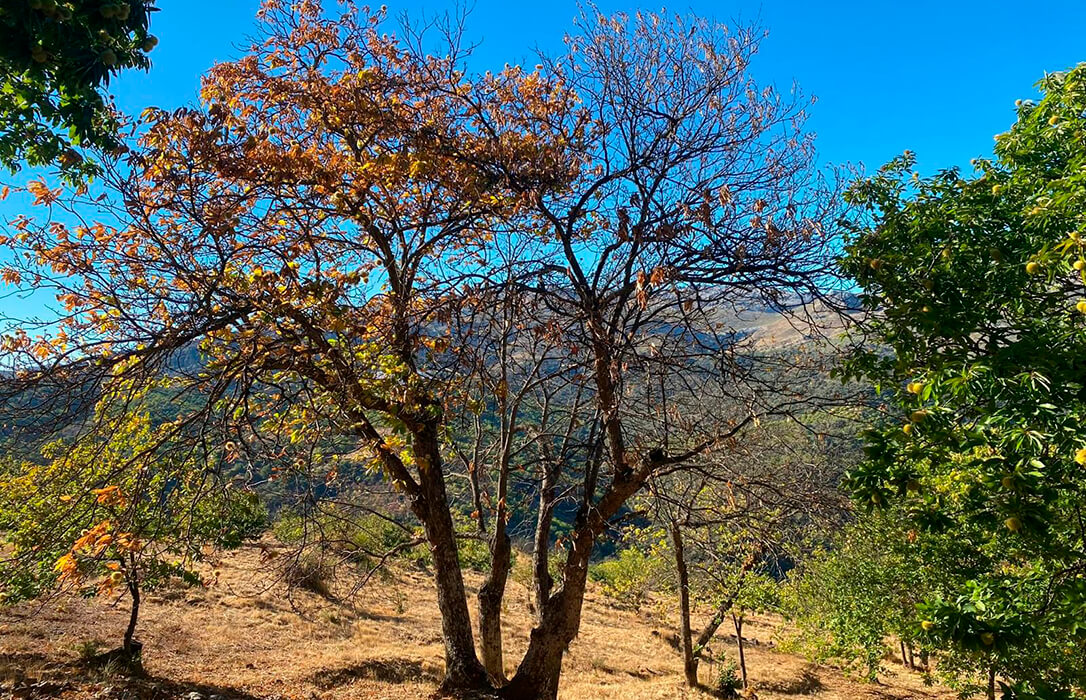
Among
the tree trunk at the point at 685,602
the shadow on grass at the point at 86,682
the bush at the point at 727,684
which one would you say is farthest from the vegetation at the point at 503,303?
the bush at the point at 727,684

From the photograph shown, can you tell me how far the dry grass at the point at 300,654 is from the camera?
28.2 ft

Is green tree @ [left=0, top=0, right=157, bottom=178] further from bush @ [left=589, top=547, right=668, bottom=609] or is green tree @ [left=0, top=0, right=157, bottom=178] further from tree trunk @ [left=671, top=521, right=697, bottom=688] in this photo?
bush @ [left=589, top=547, right=668, bottom=609]

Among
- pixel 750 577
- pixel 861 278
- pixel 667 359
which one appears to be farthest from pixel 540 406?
pixel 750 577

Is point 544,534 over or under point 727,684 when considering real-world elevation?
over

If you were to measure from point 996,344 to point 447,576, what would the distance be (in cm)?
544

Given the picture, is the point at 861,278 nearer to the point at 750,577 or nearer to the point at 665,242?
the point at 665,242

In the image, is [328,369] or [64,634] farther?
[64,634]

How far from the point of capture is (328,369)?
5379mm

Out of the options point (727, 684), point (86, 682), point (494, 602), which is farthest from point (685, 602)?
point (86, 682)

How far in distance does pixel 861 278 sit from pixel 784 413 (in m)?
1.26

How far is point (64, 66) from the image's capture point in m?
3.18

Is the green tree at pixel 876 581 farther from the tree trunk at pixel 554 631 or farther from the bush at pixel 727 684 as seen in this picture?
the tree trunk at pixel 554 631

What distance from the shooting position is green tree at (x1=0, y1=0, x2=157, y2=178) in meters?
2.91

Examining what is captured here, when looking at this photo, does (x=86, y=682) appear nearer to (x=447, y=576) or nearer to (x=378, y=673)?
(x=378, y=673)
